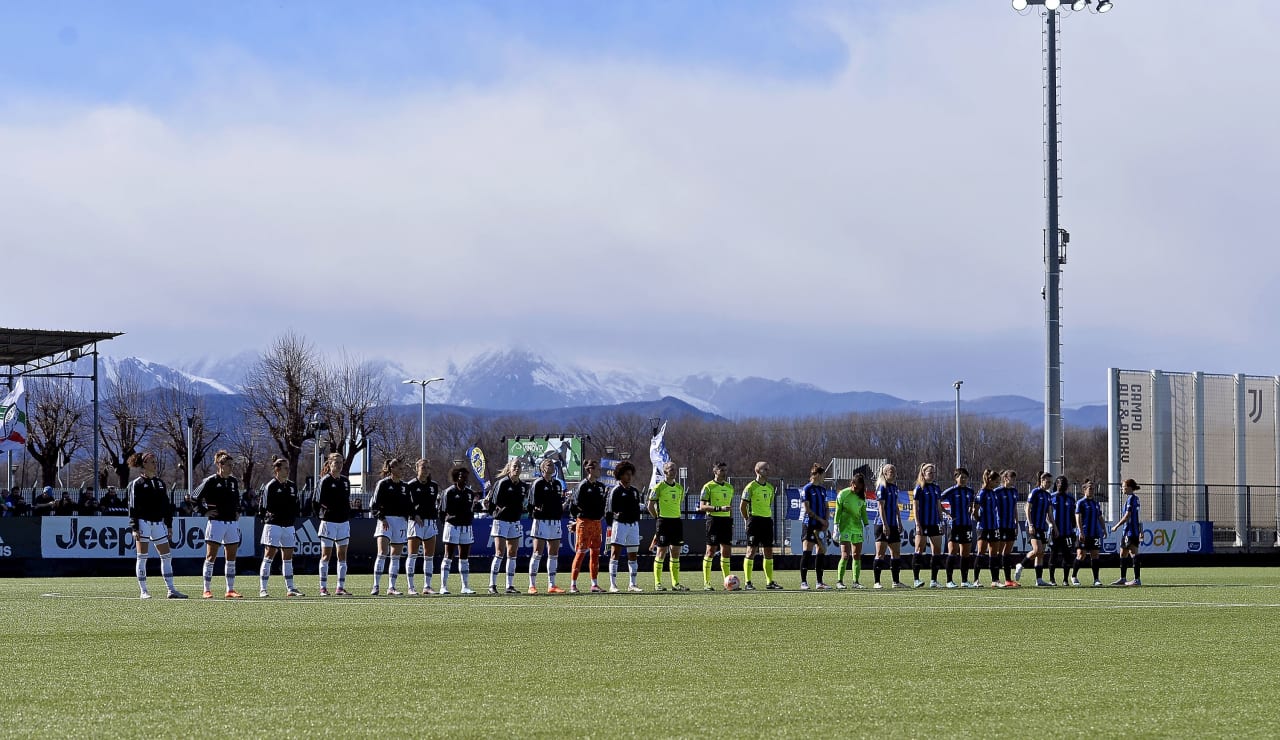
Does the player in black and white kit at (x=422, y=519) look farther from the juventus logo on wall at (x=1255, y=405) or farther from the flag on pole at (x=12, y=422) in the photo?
the juventus logo on wall at (x=1255, y=405)

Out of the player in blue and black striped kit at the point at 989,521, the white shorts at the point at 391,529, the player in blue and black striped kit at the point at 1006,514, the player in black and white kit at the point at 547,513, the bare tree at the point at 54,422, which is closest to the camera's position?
the white shorts at the point at 391,529

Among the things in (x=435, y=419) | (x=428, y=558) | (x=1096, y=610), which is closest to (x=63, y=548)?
(x=428, y=558)

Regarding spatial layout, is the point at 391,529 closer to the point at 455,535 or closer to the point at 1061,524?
the point at 455,535

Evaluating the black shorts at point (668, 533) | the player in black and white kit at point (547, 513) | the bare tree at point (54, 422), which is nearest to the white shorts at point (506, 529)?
the player in black and white kit at point (547, 513)

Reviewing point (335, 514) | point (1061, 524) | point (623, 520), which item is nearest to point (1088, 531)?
point (1061, 524)

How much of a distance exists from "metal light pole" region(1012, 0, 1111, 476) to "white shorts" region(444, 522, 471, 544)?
13.6 m

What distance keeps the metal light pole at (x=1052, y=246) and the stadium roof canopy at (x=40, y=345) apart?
101 ft

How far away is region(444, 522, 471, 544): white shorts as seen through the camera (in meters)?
21.6

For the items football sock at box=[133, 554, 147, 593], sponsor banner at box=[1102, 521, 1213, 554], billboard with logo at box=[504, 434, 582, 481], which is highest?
billboard with logo at box=[504, 434, 582, 481]

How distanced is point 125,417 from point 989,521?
65415mm

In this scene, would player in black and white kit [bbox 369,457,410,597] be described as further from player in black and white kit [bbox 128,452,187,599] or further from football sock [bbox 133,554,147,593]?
football sock [bbox 133,554,147,593]

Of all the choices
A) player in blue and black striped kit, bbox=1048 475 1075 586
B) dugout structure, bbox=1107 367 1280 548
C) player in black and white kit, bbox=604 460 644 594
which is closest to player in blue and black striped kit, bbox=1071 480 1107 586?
player in blue and black striped kit, bbox=1048 475 1075 586

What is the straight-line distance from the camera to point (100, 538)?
30719 millimetres

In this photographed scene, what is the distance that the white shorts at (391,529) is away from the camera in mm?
20828
